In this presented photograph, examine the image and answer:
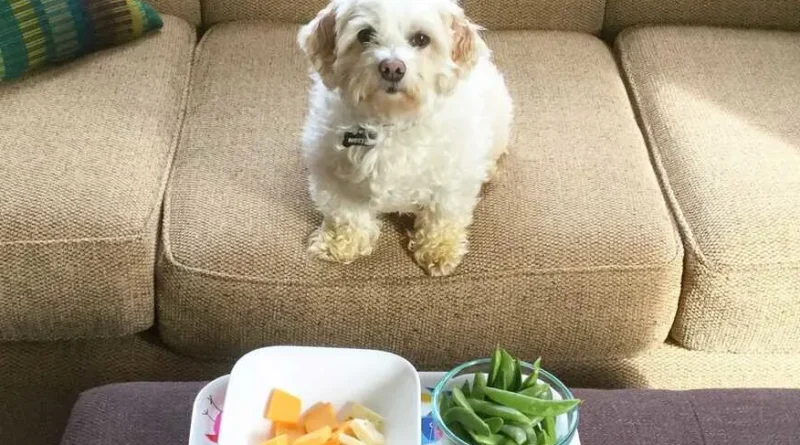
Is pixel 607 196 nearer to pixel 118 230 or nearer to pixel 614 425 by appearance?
pixel 614 425

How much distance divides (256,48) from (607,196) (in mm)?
866

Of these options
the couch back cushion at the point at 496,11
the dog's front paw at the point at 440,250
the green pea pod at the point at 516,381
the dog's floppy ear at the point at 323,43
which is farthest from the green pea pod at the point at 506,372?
the couch back cushion at the point at 496,11

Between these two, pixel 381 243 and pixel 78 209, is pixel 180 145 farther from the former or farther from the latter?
pixel 381 243

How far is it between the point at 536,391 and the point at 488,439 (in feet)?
0.37

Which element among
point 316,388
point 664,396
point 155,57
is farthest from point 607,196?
point 155,57

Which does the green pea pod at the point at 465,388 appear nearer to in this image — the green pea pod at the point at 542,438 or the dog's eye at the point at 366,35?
the green pea pod at the point at 542,438

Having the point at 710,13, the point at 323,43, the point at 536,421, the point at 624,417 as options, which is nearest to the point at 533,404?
the point at 536,421

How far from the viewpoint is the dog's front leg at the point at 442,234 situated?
1.43m

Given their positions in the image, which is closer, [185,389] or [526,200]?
[185,389]

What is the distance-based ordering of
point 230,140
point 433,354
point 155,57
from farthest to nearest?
point 155,57 → point 230,140 → point 433,354

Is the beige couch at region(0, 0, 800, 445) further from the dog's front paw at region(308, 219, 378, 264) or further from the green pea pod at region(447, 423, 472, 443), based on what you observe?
the green pea pod at region(447, 423, 472, 443)

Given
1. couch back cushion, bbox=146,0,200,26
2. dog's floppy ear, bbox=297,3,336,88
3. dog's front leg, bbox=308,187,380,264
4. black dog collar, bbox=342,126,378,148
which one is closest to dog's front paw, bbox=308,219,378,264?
dog's front leg, bbox=308,187,380,264

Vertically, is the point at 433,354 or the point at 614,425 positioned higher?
the point at 614,425

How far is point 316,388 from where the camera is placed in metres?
1.17
